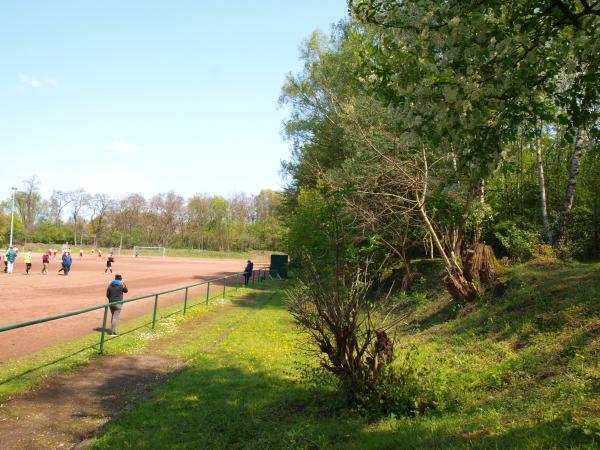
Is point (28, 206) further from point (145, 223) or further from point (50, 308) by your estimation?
point (50, 308)

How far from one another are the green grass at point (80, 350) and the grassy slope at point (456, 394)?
2.24 m

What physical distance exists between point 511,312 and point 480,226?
23.1ft

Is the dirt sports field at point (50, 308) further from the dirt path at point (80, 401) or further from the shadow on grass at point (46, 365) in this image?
the dirt path at point (80, 401)

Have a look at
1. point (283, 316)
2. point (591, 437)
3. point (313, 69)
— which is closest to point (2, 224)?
point (313, 69)

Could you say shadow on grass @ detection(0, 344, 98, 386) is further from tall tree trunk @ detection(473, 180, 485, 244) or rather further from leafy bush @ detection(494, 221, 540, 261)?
leafy bush @ detection(494, 221, 540, 261)

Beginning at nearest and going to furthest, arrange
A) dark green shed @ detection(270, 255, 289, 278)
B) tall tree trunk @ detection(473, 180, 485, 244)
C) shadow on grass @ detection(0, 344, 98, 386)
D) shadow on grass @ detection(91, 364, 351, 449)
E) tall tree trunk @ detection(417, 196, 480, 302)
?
shadow on grass @ detection(91, 364, 351, 449) < shadow on grass @ detection(0, 344, 98, 386) < tall tree trunk @ detection(417, 196, 480, 302) < tall tree trunk @ detection(473, 180, 485, 244) < dark green shed @ detection(270, 255, 289, 278)

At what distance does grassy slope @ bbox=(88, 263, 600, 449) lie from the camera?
15.3 feet

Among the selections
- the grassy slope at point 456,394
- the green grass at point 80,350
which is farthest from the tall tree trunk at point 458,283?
the green grass at point 80,350

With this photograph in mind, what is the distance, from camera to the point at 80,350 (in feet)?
34.3

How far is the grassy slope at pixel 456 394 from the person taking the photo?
466cm

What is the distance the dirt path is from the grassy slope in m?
0.43

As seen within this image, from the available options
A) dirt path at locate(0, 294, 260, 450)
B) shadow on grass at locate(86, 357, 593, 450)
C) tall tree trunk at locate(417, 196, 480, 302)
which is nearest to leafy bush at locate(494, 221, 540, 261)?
tall tree trunk at locate(417, 196, 480, 302)

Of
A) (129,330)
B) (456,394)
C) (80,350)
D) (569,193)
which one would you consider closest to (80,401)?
(80,350)

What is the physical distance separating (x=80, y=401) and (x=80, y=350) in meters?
3.36
